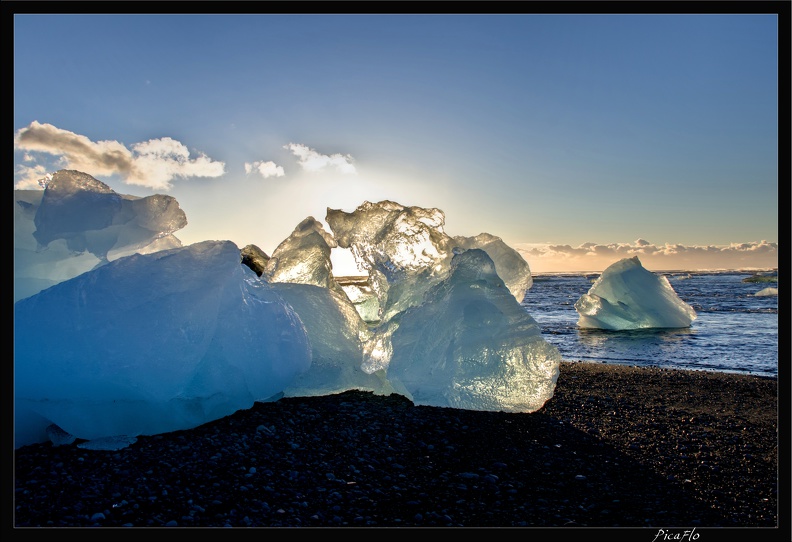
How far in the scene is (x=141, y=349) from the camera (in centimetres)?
467

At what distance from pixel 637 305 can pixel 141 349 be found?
1468 centimetres

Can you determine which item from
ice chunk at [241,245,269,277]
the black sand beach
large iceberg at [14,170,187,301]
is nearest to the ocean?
the black sand beach

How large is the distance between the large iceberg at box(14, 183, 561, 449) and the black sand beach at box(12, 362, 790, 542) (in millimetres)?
283

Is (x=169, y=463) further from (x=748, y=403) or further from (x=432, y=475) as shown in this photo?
(x=748, y=403)

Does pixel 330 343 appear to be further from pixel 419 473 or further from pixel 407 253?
pixel 419 473

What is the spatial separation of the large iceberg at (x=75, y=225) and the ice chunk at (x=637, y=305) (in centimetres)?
1305

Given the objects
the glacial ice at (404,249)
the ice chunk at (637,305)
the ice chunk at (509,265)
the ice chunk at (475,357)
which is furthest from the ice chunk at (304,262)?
the ice chunk at (637,305)

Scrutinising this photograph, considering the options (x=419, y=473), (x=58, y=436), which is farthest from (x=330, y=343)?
(x=58, y=436)

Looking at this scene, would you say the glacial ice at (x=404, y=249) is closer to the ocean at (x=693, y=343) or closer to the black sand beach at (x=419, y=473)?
the black sand beach at (x=419, y=473)

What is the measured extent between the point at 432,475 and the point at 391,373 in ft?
5.87

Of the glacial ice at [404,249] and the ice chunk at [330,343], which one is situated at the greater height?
the glacial ice at [404,249]

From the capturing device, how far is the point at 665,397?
6879 mm
